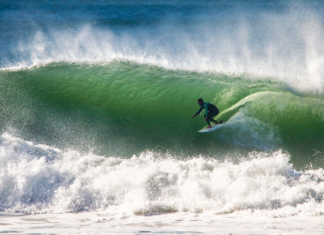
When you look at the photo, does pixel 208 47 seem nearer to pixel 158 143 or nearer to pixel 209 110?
pixel 209 110

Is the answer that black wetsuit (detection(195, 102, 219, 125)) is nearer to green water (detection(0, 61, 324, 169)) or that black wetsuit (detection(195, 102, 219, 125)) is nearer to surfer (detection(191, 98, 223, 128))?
surfer (detection(191, 98, 223, 128))

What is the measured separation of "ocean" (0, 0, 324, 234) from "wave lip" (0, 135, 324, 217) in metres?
0.02

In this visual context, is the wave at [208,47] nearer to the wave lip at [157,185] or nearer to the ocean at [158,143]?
the ocean at [158,143]

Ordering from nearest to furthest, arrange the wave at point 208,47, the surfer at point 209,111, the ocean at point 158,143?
1. the ocean at point 158,143
2. the surfer at point 209,111
3. the wave at point 208,47

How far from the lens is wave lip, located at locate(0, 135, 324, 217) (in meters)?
4.36

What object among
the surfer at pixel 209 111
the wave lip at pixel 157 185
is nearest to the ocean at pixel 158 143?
the wave lip at pixel 157 185

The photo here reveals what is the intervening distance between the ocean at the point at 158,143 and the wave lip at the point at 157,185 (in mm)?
19

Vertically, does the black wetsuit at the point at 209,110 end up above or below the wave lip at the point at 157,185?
above

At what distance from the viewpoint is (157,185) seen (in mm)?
4812

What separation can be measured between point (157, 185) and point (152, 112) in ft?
7.17

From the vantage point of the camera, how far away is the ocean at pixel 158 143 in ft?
14.2

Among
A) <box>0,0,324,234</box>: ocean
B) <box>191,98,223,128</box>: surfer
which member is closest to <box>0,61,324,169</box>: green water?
<box>0,0,324,234</box>: ocean

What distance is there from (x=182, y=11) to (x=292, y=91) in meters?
15.9

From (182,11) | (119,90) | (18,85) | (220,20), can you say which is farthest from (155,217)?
(182,11)
